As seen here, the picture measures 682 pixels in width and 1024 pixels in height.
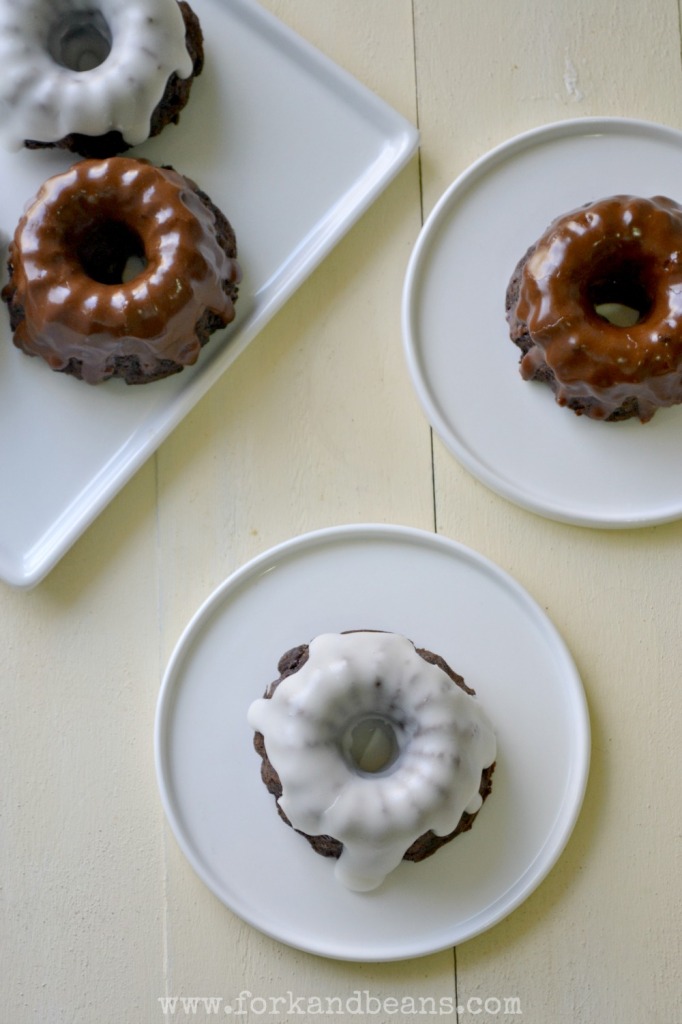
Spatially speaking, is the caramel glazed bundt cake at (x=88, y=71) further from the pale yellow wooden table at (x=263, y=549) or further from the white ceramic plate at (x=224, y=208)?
the pale yellow wooden table at (x=263, y=549)

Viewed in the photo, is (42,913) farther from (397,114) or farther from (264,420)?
(397,114)

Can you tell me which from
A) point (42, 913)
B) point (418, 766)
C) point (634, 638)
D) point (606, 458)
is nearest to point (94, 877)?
point (42, 913)

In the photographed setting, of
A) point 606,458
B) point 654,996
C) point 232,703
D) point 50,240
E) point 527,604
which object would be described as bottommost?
point 654,996

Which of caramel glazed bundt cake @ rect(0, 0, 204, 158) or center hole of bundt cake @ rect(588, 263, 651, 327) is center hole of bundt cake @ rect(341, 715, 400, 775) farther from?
caramel glazed bundt cake @ rect(0, 0, 204, 158)

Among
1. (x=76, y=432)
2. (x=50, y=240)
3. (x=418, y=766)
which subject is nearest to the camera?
(x=418, y=766)

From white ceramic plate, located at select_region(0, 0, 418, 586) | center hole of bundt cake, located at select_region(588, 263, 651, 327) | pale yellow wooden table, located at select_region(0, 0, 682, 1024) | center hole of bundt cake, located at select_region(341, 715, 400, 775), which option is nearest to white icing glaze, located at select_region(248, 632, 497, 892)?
center hole of bundt cake, located at select_region(341, 715, 400, 775)

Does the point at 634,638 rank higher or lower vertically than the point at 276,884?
higher

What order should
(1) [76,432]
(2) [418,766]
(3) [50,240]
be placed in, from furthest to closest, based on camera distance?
(1) [76,432]
(3) [50,240]
(2) [418,766]

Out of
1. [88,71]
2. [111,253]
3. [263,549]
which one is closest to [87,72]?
[88,71]

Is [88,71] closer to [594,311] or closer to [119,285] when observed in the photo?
[119,285]
